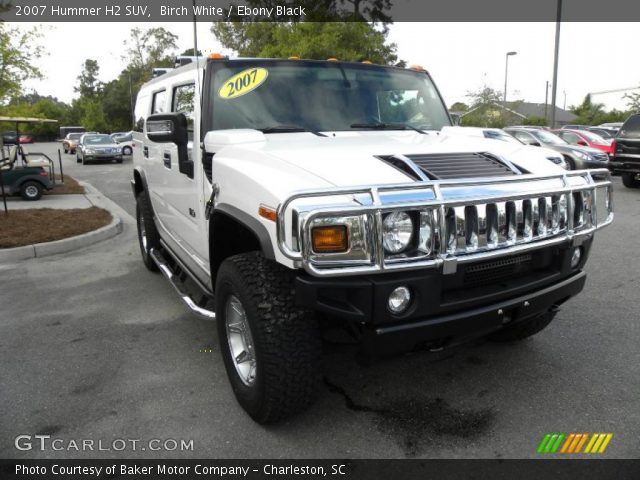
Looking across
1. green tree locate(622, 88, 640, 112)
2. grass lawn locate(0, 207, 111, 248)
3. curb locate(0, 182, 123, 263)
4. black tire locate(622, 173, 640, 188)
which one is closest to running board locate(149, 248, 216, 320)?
curb locate(0, 182, 123, 263)

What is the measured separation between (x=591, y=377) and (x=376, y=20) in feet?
78.7

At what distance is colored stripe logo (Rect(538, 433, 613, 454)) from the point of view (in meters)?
2.58

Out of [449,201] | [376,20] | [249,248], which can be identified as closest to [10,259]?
[249,248]

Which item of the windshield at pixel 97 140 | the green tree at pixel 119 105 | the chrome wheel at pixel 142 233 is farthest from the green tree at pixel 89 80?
the chrome wheel at pixel 142 233

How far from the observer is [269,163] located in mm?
2689

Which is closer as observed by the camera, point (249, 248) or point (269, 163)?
point (269, 163)

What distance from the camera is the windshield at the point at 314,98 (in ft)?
11.4

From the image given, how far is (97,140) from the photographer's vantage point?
83.6ft

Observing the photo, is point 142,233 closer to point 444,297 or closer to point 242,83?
point 242,83

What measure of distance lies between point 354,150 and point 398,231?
2.63 feet

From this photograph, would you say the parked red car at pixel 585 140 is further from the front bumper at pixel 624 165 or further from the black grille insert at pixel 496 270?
the black grille insert at pixel 496 270

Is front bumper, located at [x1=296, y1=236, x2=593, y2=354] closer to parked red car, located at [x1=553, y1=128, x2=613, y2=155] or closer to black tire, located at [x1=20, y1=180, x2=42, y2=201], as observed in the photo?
black tire, located at [x1=20, y1=180, x2=42, y2=201]

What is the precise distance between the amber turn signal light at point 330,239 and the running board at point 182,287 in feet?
4.07
